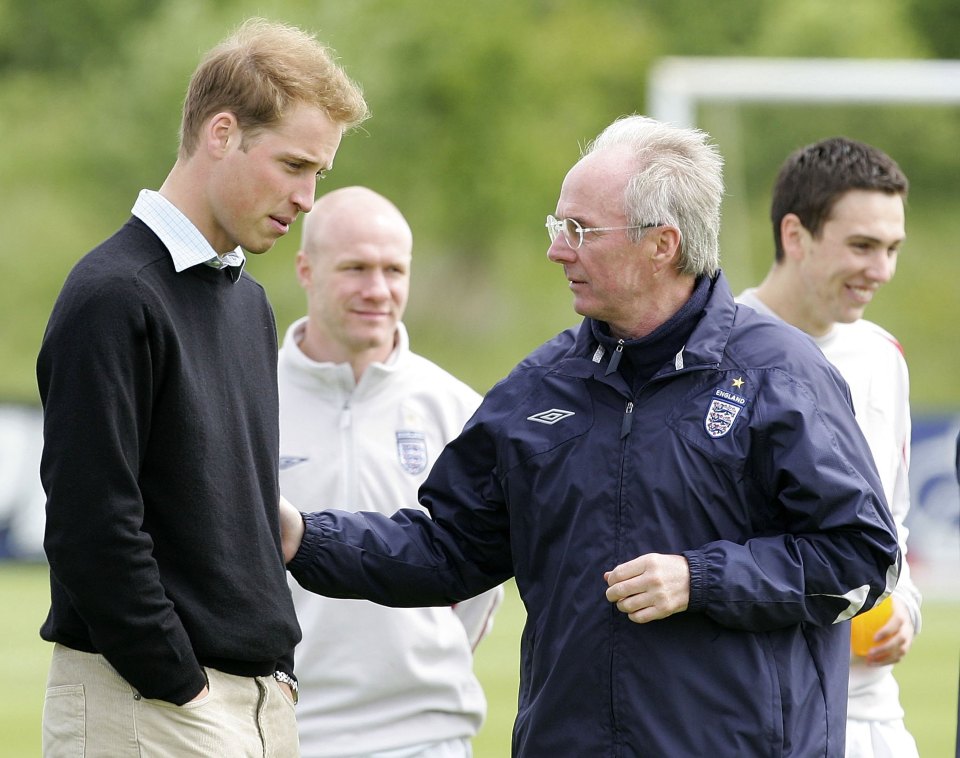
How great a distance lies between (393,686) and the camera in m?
4.37

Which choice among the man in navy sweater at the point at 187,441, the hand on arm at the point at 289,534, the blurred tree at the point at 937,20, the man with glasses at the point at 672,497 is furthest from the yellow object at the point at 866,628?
the blurred tree at the point at 937,20

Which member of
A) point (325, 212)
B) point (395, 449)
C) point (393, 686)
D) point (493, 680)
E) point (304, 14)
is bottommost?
point (493, 680)

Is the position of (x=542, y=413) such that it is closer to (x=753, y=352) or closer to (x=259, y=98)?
(x=753, y=352)

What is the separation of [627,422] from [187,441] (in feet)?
3.21

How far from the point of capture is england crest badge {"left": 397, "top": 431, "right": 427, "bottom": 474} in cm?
455

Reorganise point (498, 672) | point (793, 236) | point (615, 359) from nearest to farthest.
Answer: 1. point (615, 359)
2. point (793, 236)
3. point (498, 672)

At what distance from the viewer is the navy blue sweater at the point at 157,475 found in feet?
9.33

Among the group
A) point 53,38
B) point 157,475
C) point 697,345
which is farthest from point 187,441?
point 53,38

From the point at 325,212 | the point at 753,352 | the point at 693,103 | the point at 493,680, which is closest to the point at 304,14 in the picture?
the point at 693,103

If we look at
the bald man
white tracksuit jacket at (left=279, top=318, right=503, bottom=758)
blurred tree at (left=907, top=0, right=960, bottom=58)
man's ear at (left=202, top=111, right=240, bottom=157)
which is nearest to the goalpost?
the bald man

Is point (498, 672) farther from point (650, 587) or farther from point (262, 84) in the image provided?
point (262, 84)

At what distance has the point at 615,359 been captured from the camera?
339cm

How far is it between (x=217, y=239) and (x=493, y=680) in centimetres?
733

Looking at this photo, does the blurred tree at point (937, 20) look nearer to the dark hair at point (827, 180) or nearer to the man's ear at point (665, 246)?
the dark hair at point (827, 180)
